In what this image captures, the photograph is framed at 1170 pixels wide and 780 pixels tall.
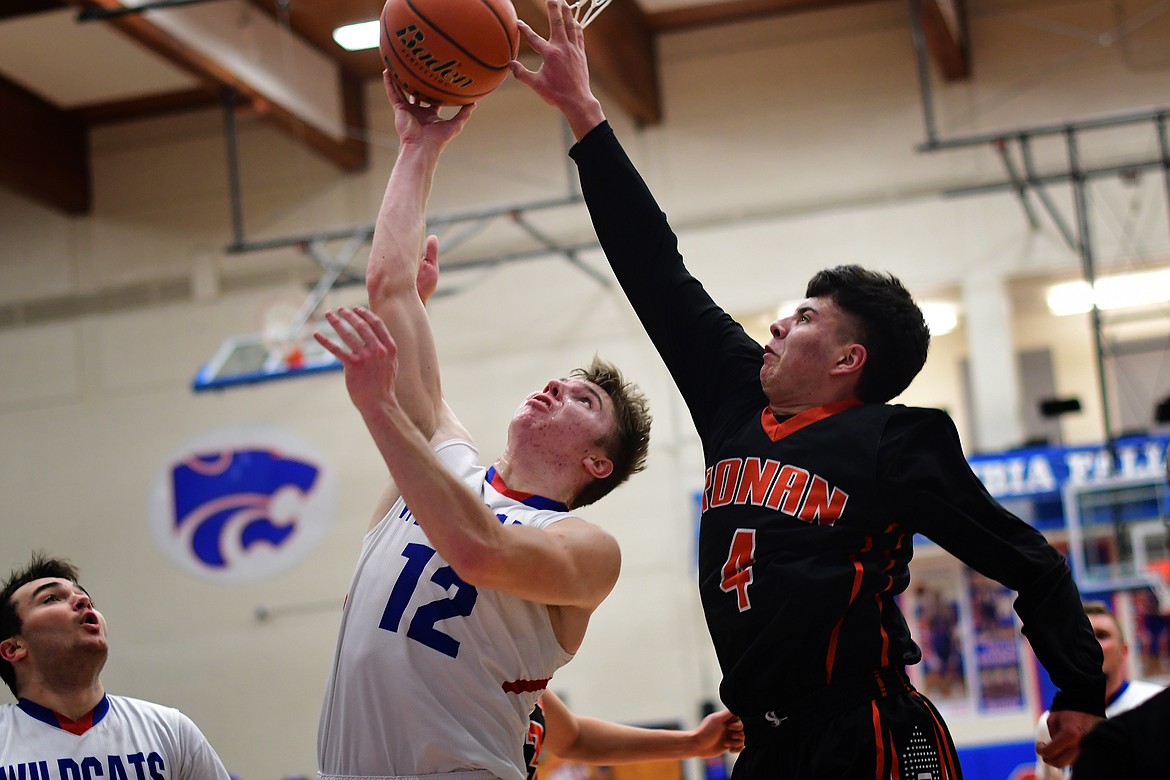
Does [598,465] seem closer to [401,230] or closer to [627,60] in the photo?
[401,230]

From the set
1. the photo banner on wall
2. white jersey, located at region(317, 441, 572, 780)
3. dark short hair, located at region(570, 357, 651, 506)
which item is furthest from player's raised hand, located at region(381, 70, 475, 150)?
the photo banner on wall

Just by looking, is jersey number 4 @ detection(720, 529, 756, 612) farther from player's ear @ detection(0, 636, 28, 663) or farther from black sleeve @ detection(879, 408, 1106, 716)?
player's ear @ detection(0, 636, 28, 663)

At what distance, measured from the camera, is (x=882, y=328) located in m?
2.95

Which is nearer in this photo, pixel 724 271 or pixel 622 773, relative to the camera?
pixel 622 773

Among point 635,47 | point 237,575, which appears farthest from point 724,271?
point 237,575

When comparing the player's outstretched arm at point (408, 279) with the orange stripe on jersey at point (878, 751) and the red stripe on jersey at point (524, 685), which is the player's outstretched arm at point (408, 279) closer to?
the red stripe on jersey at point (524, 685)

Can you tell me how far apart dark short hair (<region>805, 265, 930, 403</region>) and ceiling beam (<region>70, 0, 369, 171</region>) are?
23.9ft

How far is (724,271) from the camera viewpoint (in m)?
10.7

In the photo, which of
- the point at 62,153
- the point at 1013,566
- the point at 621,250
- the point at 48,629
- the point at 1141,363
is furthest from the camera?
the point at 1141,363

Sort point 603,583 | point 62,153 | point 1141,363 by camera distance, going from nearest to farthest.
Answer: point 603,583, point 62,153, point 1141,363

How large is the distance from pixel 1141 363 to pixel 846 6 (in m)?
5.61

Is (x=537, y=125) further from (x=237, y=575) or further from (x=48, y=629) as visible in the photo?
(x=48, y=629)

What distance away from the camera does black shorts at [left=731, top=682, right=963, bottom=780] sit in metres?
2.59

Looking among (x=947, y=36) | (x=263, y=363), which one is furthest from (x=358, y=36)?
(x=947, y=36)
